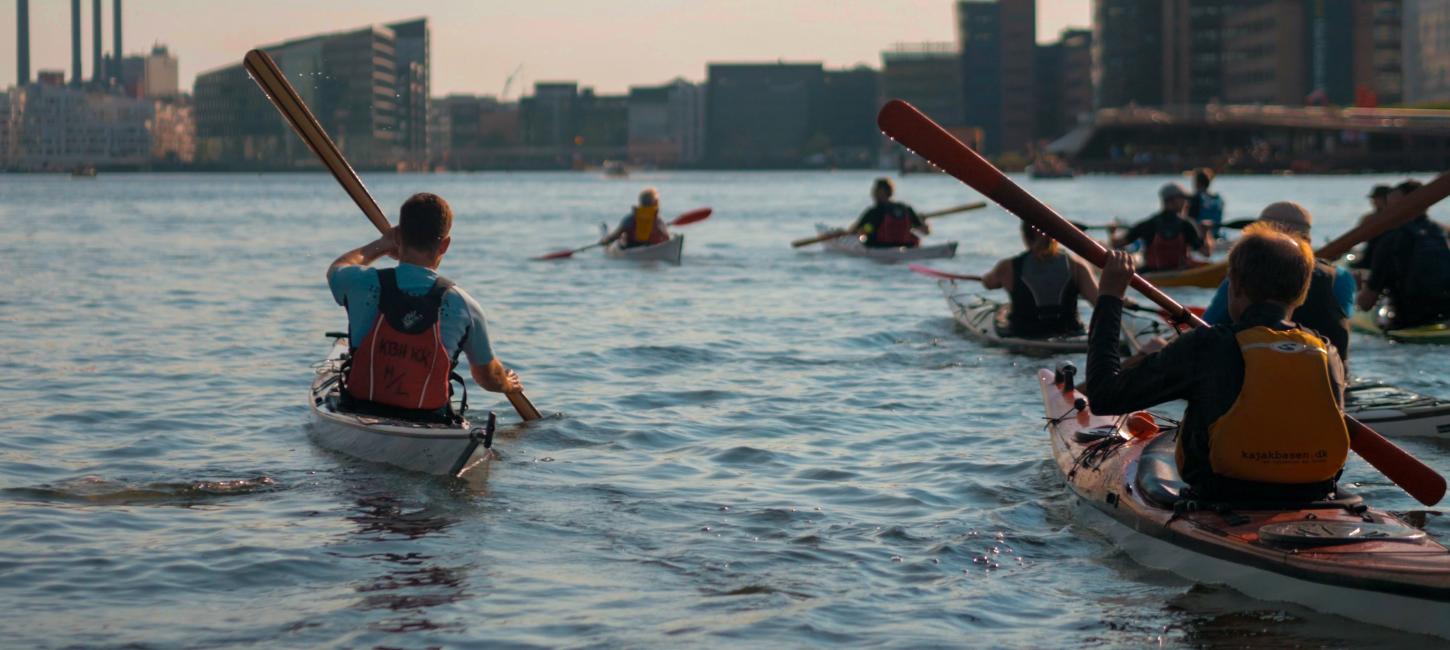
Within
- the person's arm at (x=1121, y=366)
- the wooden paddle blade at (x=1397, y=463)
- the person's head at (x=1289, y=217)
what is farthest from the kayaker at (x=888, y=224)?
the person's arm at (x=1121, y=366)

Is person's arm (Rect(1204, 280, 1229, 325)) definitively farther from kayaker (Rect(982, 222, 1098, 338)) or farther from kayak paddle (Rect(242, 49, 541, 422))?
kayaker (Rect(982, 222, 1098, 338))

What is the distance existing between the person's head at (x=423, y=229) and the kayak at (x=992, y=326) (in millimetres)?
8936

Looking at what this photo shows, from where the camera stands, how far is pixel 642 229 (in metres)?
33.2

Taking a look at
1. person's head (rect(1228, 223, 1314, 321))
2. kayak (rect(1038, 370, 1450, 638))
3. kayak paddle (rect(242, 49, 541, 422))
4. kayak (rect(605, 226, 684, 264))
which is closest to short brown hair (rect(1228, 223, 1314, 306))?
person's head (rect(1228, 223, 1314, 321))

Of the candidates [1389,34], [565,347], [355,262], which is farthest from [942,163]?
[1389,34]

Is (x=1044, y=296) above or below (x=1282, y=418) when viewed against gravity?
above

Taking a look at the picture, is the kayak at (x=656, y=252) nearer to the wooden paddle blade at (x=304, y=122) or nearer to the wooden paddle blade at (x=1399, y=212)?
the wooden paddle blade at (x=1399, y=212)

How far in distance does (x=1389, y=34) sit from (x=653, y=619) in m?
191

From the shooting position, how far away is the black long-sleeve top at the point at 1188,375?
716 centimetres

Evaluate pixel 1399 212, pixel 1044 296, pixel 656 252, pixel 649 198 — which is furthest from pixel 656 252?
pixel 1399 212

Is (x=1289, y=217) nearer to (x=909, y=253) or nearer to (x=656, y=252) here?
(x=909, y=253)

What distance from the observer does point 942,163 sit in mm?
8883

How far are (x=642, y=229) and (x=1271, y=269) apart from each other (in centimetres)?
2647

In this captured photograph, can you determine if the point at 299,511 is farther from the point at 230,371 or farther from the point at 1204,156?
the point at 1204,156
